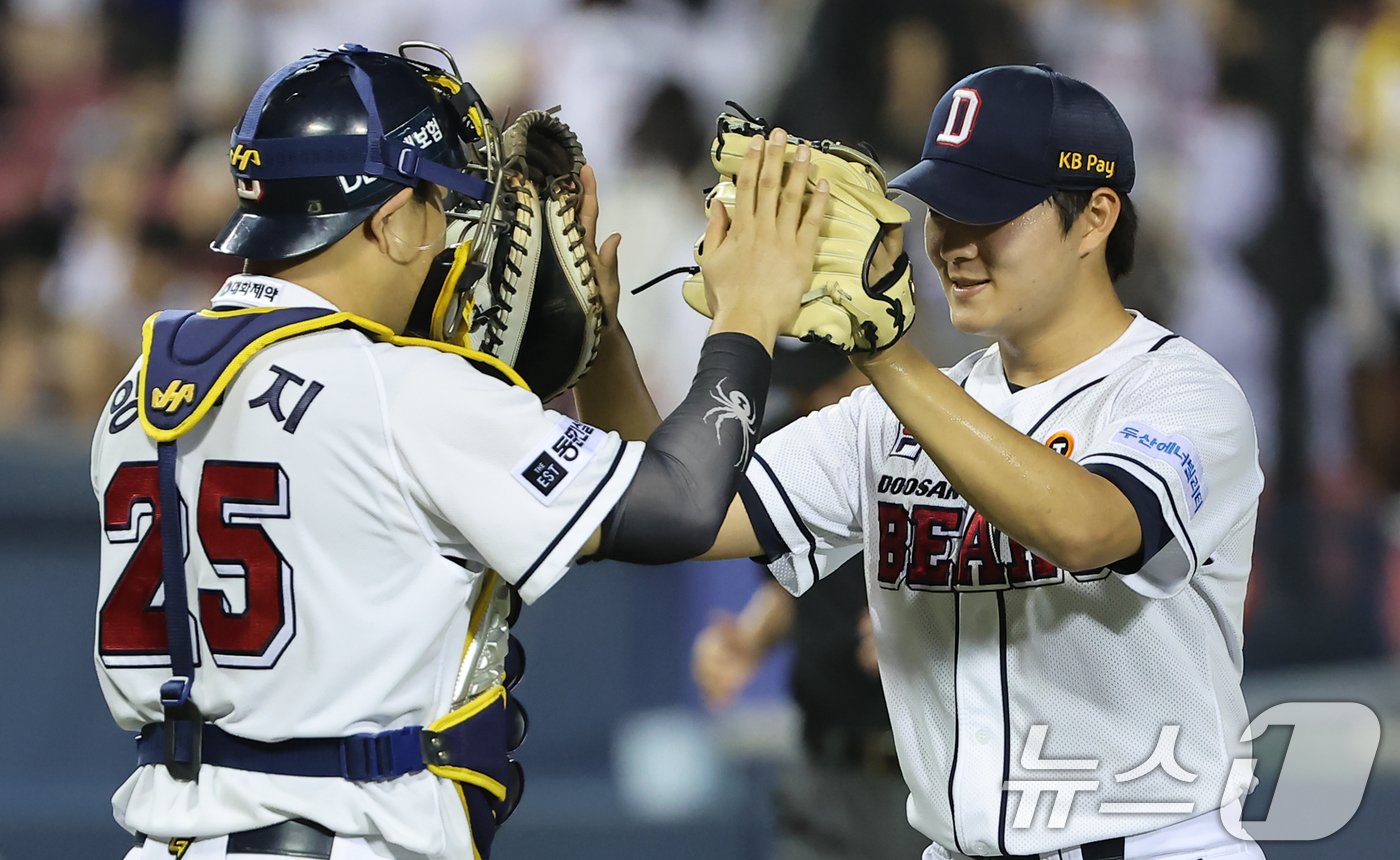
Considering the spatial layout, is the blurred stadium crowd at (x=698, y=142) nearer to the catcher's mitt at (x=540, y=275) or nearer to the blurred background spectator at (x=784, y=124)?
the blurred background spectator at (x=784, y=124)

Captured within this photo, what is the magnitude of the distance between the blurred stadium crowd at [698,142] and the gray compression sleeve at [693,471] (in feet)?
13.2

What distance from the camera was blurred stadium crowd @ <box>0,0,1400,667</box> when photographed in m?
6.23

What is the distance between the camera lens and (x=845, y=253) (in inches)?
85.1

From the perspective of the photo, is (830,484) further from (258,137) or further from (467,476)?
(258,137)

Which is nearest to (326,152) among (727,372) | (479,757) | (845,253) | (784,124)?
(727,372)

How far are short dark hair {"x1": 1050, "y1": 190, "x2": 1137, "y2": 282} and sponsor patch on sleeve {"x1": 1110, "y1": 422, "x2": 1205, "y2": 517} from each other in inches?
15.6

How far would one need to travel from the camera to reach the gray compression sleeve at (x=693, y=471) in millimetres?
1941

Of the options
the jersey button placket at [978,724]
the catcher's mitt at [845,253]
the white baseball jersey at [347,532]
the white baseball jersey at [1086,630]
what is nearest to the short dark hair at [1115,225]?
the white baseball jersey at [1086,630]

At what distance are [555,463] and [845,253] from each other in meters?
0.52

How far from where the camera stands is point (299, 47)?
22.0ft

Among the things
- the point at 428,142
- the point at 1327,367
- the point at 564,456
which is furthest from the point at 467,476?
the point at 1327,367

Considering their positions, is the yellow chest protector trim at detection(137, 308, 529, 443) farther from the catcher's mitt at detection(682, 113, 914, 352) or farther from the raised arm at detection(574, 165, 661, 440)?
the raised arm at detection(574, 165, 661, 440)

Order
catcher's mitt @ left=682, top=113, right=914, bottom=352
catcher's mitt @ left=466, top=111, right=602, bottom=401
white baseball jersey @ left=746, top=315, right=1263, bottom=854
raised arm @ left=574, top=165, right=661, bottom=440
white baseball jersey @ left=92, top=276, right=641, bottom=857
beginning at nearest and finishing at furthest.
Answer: white baseball jersey @ left=92, top=276, right=641, bottom=857 → catcher's mitt @ left=682, top=113, right=914, bottom=352 → white baseball jersey @ left=746, top=315, right=1263, bottom=854 → catcher's mitt @ left=466, top=111, right=602, bottom=401 → raised arm @ left=574, top=165, right=661, bottom=440

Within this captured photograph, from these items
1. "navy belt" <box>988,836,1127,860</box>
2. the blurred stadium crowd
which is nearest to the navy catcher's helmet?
"navy belt" <box>988,836,1127,860</box>
